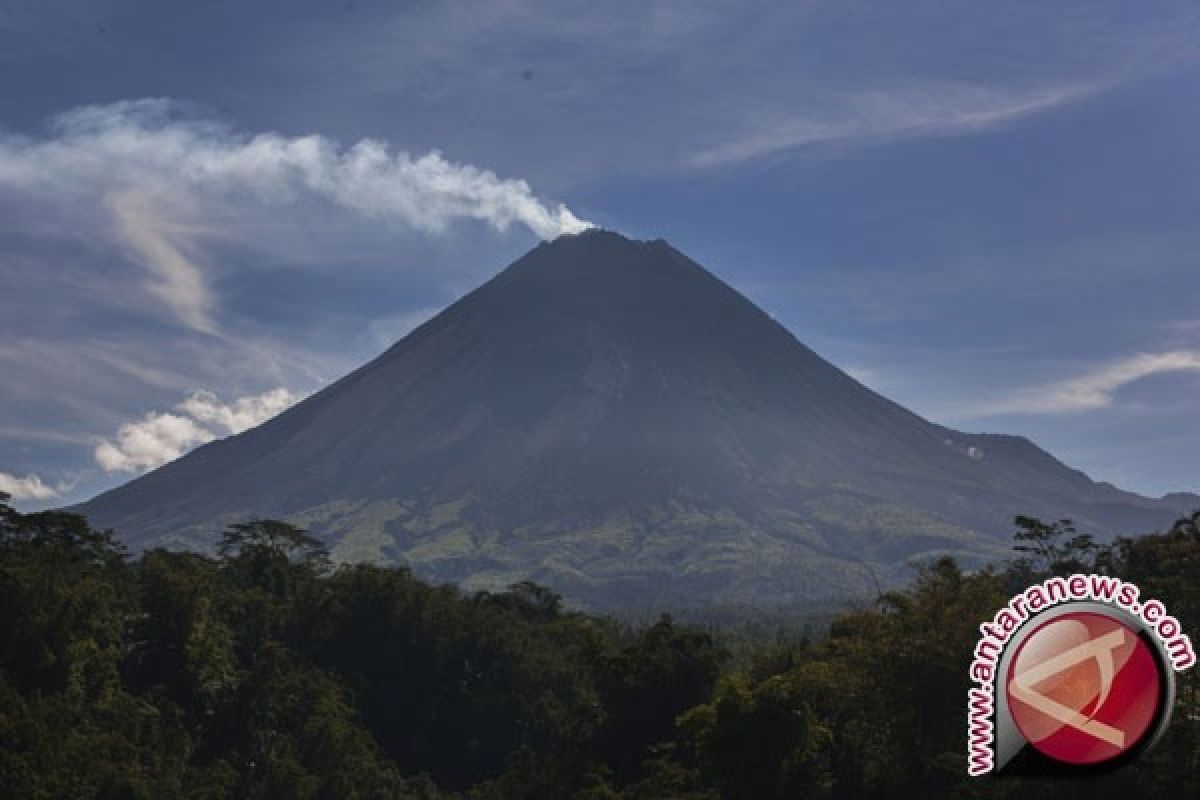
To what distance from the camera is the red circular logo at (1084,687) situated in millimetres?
10438

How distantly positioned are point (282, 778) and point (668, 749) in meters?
15.2

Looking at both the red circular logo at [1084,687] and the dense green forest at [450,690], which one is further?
the dense green forest at [450,690]

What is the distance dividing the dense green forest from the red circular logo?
296 inches

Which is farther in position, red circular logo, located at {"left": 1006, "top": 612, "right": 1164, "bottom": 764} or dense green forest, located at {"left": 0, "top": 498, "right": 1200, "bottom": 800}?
dense green forest, located at {"left": 0, "top": 498, "right": 1200, "bottom": 800}

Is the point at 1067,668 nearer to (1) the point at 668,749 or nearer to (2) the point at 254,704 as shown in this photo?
(1) the point at 668,749

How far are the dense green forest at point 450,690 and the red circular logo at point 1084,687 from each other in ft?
24.6

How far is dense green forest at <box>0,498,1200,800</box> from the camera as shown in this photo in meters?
23.0

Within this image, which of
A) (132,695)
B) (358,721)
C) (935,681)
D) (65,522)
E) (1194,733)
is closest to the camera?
(1194,733)

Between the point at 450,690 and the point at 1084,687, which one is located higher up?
the point at 1084,687

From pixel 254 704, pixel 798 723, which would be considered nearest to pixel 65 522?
pixel 254 704

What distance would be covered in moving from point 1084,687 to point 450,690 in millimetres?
49355

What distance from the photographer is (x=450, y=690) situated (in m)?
56.8

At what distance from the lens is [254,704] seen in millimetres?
48594

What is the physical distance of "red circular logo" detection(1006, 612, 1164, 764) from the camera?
34.2ft
